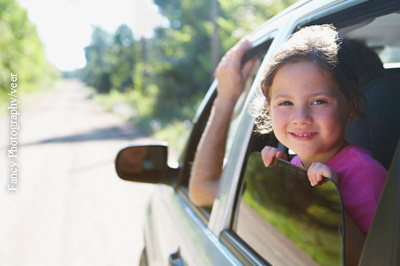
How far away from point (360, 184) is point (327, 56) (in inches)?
13.7

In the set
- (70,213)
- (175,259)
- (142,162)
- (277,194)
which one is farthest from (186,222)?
(70,213)

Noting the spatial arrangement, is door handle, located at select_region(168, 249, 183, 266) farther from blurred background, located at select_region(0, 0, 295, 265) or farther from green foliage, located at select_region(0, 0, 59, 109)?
green foliage, located at select_region(0, 0, 59, 109)

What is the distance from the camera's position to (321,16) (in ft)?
4.61

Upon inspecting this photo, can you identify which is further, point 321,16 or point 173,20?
point 173,20

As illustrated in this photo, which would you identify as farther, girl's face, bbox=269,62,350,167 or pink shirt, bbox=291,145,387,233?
girl's face, bbox=269,62,350,167

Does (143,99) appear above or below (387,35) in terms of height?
below

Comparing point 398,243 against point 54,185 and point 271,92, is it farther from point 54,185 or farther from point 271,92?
point 54,185

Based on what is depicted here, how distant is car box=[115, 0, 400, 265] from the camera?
1.02 metres

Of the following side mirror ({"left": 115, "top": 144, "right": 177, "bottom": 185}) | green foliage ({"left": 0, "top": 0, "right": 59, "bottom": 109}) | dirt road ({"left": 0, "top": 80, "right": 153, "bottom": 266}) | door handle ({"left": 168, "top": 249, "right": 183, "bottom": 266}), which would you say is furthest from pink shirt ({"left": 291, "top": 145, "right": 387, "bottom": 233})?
green foliage ({"left": 0, "top": 0, "right": 59, "bottom": 109})

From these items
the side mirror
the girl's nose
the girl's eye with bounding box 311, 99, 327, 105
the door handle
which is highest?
the girl's eye with bounding box 311, 99, 327, 105

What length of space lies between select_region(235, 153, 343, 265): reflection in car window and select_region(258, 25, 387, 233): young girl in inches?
3.4

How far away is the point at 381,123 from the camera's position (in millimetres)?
1727

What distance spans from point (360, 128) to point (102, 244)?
4714mm

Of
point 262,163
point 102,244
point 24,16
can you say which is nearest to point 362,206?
point 262,163
